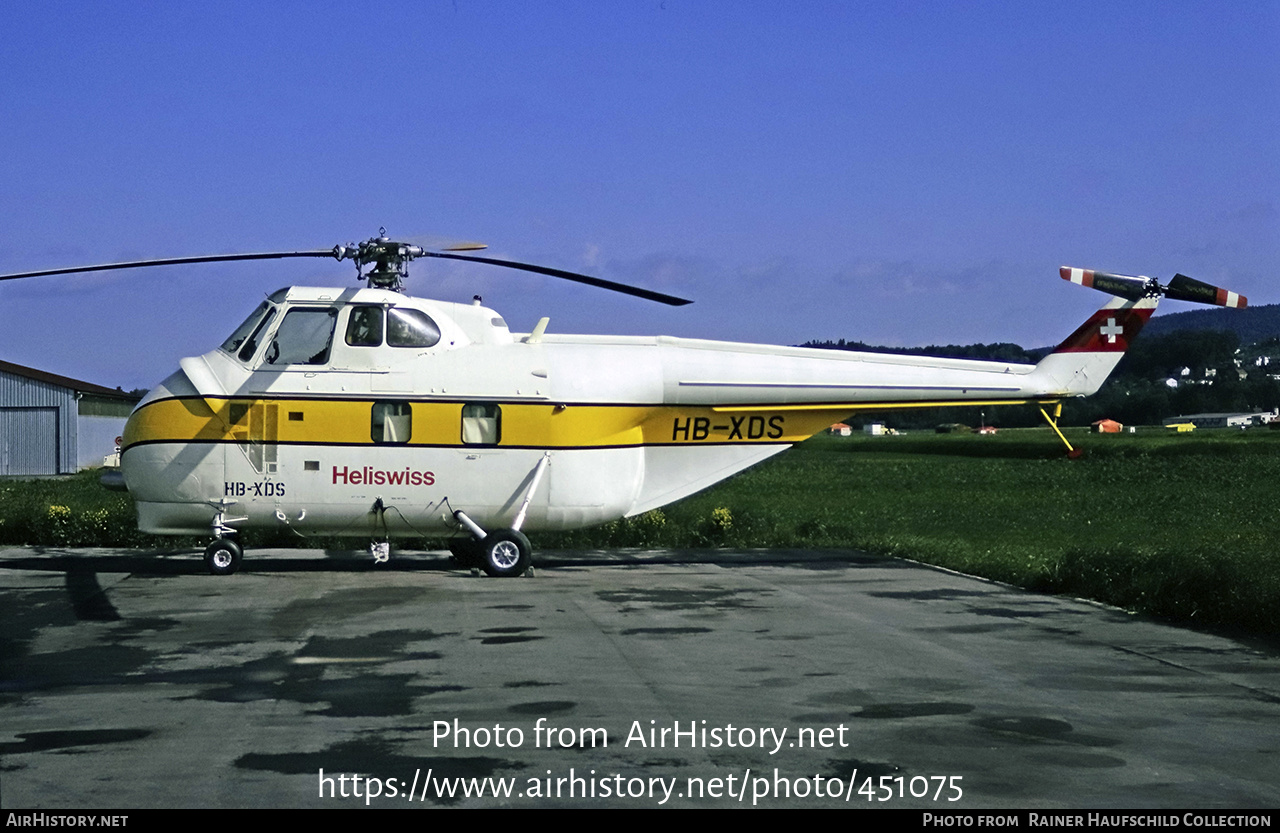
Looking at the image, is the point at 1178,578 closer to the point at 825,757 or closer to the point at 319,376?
the point at 825,757

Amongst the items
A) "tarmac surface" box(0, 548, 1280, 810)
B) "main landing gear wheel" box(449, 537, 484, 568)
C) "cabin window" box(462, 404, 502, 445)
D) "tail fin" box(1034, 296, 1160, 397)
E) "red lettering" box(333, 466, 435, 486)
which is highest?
"tail fin" box(1034, 296, 1160, 397)

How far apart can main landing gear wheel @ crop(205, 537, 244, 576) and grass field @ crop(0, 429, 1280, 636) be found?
6043 millimetres

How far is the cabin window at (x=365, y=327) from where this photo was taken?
16.7 metres

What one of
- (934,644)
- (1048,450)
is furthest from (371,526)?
(1048,450)

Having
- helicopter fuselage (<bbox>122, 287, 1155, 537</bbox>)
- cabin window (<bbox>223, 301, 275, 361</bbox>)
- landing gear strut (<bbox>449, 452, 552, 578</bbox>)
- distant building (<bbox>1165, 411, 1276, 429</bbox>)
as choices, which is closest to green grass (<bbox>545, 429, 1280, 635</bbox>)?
helicopter fuselage (<bbox>122, 287, 1155, 537</bbox>)

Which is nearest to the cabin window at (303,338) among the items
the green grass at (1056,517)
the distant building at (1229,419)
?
the green grass at (1056,517)

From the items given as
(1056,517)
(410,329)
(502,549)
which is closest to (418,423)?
(410,329)

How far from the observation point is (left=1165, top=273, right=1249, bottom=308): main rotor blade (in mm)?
17234

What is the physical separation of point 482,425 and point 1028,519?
2192 cm

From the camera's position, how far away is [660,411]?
17.9 meters

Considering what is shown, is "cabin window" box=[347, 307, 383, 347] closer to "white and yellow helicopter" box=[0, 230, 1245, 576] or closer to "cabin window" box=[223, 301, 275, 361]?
"white and yellow helicopter" box=[0, 230, 1245, 576]

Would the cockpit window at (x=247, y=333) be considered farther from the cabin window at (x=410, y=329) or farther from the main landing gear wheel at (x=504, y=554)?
the main landing gear wheel at (x=504, y=554)

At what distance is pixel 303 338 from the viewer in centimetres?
1672

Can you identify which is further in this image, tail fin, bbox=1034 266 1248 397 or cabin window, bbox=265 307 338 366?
tail fin, bbox=1034 266 1248 397
